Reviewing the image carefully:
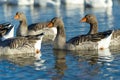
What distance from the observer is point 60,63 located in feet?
54.9

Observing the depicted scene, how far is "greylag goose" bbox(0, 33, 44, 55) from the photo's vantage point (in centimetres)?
1856

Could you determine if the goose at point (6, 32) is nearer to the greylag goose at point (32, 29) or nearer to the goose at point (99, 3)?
the greylag goose at point (32, 29)

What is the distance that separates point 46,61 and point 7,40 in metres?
2.82

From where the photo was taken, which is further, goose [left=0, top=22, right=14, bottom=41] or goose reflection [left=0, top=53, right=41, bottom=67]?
goose [left=0, top=22, right=14, bottom=41]

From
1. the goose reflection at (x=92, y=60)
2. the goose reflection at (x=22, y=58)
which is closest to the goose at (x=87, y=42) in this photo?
the goose reflection at (x=92, y=60)

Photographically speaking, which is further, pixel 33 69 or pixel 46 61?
pixel 46 61

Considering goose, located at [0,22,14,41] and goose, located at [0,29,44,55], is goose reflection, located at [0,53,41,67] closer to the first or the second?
goose, located at [0,29,44,55]

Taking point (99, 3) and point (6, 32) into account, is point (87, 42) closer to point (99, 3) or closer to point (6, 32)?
point (6, 32)

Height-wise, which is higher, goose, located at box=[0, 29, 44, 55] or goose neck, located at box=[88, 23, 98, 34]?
goose neck, located at box=[88, 23, 98, 34]

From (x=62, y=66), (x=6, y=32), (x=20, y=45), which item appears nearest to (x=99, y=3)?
(x=6, y=32)

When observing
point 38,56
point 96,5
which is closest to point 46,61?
point 38,56

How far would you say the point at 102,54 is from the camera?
59.8ft

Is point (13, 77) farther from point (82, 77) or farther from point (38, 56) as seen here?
point (38, 56)

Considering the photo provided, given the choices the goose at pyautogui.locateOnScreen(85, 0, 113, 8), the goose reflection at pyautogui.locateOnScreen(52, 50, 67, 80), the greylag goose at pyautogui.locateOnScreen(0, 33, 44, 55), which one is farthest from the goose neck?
the goose at pyautogui.locateOnScreen(85, 0, 113, 8)
